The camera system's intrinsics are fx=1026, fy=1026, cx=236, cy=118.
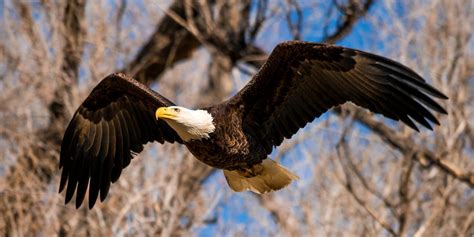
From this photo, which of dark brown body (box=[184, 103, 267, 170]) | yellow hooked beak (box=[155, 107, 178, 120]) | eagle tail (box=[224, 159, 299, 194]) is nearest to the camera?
yellow hooked beak (box=[155, 107, 178, 120])

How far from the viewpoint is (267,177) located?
27.6ft

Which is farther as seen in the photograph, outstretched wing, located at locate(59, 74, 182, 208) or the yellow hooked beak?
outstretched wing, located at locate(59, 74, 182, 208)

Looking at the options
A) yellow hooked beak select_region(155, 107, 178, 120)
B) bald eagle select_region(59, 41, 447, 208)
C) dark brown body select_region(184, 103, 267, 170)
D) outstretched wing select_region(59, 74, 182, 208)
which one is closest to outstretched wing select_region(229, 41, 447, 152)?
bald eagle select_region(59, 41, 447, 208)

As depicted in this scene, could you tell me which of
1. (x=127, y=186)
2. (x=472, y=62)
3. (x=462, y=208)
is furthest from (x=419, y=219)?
(x=127, y=186)

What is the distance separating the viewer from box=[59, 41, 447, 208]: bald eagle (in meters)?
7.69

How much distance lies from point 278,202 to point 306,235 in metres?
1.52

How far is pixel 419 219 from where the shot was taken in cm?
1127

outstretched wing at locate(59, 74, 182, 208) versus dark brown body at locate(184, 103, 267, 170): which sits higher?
dark brown body at locate(184, 103, 267, 170)

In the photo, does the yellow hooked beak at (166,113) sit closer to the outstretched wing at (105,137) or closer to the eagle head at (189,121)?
the eagle head at (189,121)

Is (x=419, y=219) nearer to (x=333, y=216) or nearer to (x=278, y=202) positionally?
(x=333, y=216)

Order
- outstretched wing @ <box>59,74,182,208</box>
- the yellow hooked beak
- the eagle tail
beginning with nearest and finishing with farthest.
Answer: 1. the yellow hooked beak
2. the eagle tail
3. outstretched wing @ <box>59,74,182,208</box>

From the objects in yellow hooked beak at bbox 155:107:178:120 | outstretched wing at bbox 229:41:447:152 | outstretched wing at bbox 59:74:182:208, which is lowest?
outstretched wing at bbox 59:74:182:208

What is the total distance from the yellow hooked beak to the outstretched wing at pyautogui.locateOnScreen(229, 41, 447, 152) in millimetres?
545

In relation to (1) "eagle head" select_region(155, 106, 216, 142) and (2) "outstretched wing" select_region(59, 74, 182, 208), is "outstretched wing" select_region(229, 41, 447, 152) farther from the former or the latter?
(2) "outstretched wing" select_region(59, 74, 182, 208)
